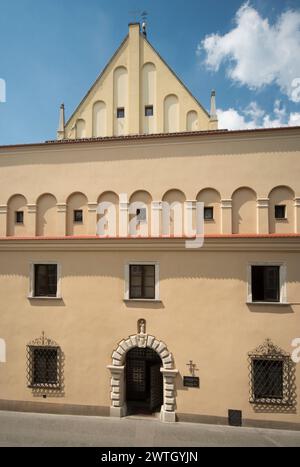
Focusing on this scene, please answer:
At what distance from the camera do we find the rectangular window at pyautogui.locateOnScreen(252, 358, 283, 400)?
36.7 ft

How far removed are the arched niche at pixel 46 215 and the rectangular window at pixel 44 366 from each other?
188 inches

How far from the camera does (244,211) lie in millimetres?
11805

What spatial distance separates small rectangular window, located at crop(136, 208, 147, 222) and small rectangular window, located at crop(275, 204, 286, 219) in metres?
5.00

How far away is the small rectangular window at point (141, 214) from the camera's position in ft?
40.5

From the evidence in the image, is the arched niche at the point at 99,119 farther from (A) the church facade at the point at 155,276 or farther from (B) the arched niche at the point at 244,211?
(B) the arched niche at the point at 244,211

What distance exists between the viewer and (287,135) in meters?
11.6

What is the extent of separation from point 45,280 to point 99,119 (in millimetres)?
Result: 9533

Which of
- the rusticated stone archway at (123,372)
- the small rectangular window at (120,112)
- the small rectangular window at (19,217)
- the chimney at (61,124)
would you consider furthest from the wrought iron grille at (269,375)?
the chimney at (61,124)

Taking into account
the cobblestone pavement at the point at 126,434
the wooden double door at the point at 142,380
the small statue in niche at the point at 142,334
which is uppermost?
the small statue in niche at the point at 142,334

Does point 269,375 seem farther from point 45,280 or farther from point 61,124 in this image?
point 61,124

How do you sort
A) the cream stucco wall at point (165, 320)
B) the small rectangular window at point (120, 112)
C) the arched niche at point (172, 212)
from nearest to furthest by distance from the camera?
1. the cream stucco wall at point (165, 320)
2. the arched niche at point (172, 212)
3. the small rectangular window at point (120, 112)

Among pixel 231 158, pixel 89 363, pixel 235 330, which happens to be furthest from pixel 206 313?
pixel 231 158

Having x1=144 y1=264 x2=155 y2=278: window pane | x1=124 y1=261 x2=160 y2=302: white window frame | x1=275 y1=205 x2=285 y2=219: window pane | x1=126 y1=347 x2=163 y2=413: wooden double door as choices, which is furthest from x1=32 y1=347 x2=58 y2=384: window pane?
x1=275 y1=205 x2=285 y2=219: window pane

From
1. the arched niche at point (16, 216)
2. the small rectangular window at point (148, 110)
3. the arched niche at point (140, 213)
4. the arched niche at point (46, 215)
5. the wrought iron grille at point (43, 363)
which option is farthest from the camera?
the small rectangular window at point (148, 110)
